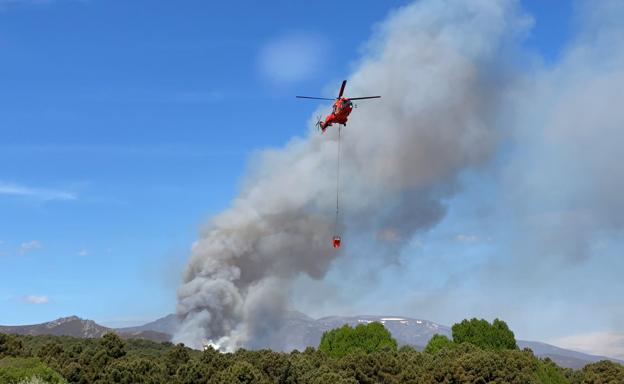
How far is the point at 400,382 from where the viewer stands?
105m

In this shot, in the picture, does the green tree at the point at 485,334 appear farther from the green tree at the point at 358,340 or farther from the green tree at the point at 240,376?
the green tree at the point at 240,376

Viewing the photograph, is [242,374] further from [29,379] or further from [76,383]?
[76,383]

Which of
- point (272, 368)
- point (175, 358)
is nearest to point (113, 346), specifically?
point (175, 358)

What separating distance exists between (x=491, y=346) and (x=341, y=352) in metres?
37.9

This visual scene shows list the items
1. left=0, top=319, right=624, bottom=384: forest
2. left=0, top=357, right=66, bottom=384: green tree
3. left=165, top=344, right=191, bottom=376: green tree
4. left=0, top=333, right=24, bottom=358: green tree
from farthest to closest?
1. left=0, top=333, right=24, bottom=358: green tree
2. left=165, top=344, right=191, bottom=376: green tree
3. left=0, top=319, right=624, bottom=384: forest
4. left=0, top=357, right=66, bottom=384: green tree

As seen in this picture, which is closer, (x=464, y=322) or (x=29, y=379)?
(x=29, y=379)

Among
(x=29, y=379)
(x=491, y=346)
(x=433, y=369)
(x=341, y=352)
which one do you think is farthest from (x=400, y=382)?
(x=341, y=352)

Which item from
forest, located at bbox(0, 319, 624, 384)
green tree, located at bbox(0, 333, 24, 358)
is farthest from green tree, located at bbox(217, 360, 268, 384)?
green tree, located at bbox(0, 333, 24, 358)

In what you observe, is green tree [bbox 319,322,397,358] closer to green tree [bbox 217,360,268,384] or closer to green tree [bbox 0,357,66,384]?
green tree [bbox 217,360,268,384]

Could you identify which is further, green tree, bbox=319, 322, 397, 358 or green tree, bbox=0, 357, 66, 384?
green tree, bbox=319, 322, 397, 358

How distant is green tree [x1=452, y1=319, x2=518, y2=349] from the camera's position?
16375cm

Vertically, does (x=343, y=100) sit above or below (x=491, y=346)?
above

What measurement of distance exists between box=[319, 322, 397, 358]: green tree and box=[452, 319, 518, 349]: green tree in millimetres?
17636

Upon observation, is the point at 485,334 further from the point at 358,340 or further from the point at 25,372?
the point at 25,372
